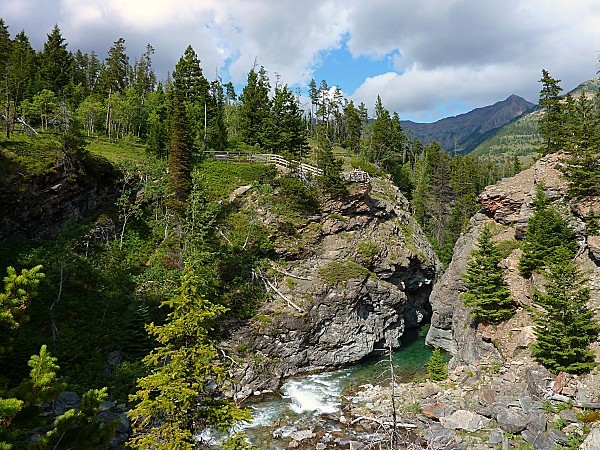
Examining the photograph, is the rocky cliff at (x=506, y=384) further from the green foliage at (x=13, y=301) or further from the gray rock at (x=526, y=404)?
the green foliage at (x=13, y=301)

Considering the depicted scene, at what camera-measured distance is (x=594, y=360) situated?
19562 millimetres

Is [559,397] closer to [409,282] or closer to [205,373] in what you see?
[205,373]

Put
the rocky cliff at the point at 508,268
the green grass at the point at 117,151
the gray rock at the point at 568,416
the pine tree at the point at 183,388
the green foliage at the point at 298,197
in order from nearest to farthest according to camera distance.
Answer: the pine tree at the point at 183,388 < the gray rock at the point at 568,416 < the rocky cliff at the point at 508,268 < the green foliage at the point at 298,197 < the green grass at the point at 117,151

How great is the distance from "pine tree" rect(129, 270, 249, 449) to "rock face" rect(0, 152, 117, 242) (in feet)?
61.5

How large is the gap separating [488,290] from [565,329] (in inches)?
307

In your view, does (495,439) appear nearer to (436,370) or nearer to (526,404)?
(526,404)

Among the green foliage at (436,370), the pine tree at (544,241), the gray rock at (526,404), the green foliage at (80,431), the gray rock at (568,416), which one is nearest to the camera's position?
the green foliage at (80,431)

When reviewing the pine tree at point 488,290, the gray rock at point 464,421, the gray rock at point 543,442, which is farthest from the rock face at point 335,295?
the gray rock at point 543,442

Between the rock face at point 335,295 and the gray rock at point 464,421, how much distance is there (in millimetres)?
11878

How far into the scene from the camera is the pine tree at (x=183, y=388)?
32.2 feet

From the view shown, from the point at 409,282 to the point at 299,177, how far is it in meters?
17.6

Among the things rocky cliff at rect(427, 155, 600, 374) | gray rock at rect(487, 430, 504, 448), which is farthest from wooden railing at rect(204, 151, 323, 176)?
gray rock at rect(487, 430, 504, 448)

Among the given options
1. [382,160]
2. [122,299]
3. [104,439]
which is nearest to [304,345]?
[122,299]

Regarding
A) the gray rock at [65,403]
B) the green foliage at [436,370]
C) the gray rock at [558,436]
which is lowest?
the green foliage at [436,370]
